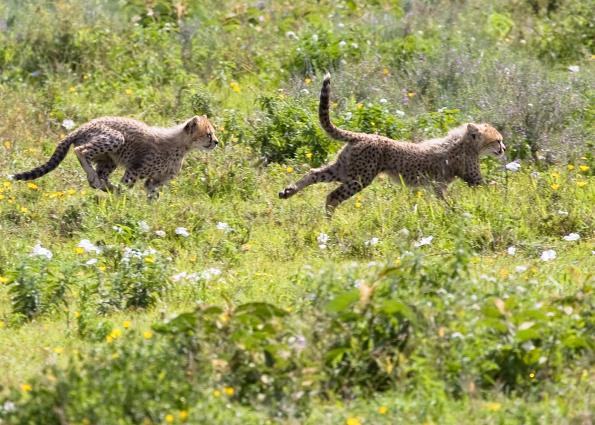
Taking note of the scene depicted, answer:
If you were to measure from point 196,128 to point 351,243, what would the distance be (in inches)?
102

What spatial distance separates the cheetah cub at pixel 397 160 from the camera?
11000 mm

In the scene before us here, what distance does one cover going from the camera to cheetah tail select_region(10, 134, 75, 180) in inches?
436

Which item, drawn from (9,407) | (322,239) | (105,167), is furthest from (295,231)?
(9,407)

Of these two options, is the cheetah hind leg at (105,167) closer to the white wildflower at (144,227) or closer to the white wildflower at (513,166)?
the white wildflower at (144,227)

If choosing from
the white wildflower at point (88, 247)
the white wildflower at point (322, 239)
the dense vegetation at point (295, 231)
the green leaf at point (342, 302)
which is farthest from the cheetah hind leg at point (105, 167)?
the green leaf at point (342, 302)

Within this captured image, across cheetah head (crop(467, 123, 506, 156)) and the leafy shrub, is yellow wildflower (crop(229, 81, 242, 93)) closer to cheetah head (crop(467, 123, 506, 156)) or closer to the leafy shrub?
the leafy shrub

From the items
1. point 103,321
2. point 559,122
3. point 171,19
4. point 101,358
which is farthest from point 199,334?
point 171,19

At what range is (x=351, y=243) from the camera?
966 cm

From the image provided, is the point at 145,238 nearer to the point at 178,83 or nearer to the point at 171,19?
the point at 178,83

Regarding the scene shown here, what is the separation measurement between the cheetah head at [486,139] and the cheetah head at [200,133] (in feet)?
7.00

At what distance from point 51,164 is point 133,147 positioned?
0.72 m

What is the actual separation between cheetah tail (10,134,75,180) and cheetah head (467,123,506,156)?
3.22m

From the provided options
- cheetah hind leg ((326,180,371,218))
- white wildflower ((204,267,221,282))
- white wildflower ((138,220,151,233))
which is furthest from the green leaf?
cheetah hind leg ((326,180,371,218))

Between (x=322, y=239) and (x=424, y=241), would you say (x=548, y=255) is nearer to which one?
(x=424, y=241)
